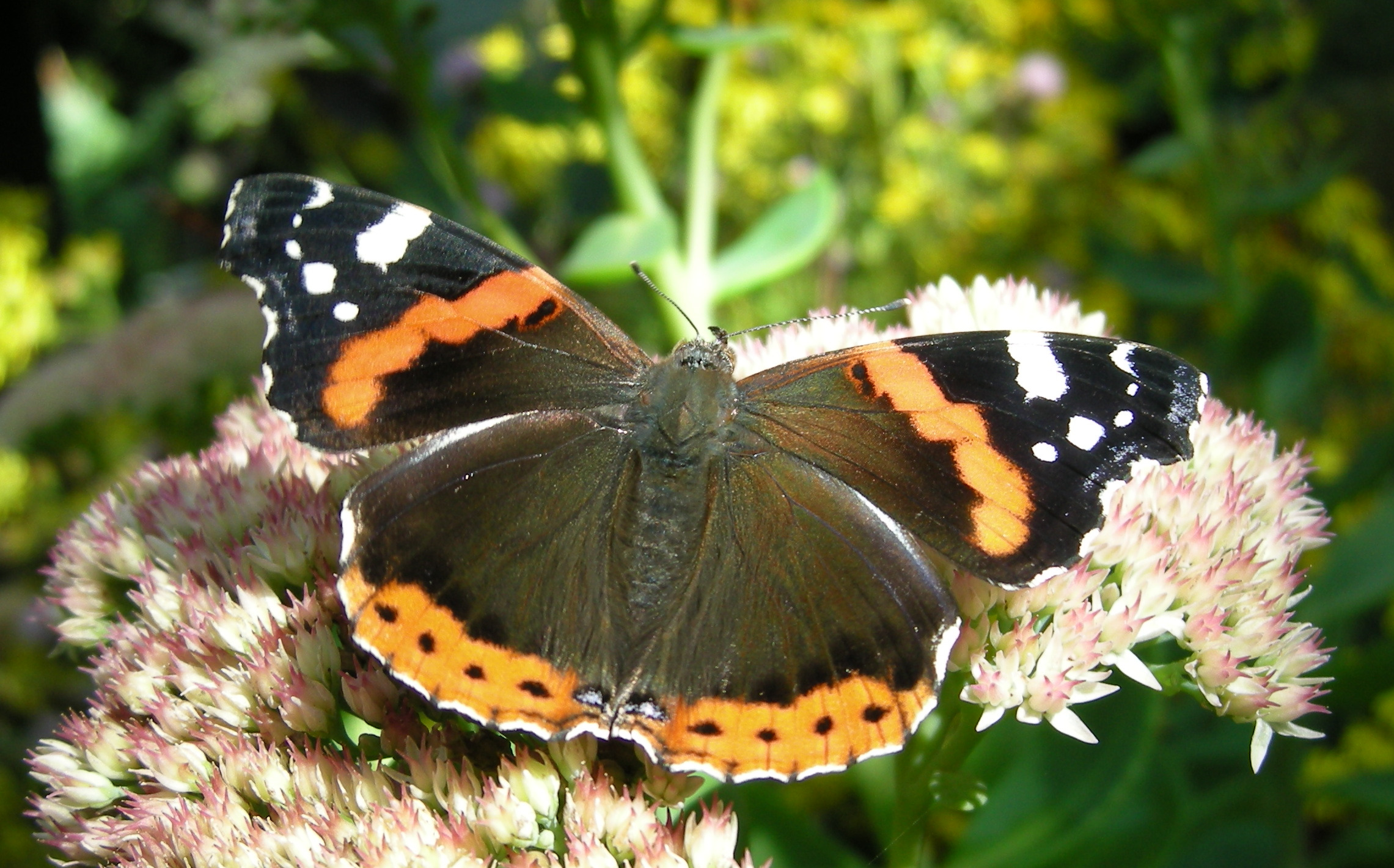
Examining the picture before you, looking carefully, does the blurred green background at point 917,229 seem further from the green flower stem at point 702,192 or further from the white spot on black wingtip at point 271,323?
the white spot on black wingtip at point 271,323

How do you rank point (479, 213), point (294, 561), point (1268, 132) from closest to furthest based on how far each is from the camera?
point (294, 561) → point (479, 213) → point (1268, 132)

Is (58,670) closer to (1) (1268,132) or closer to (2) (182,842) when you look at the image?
(2) (182,842)

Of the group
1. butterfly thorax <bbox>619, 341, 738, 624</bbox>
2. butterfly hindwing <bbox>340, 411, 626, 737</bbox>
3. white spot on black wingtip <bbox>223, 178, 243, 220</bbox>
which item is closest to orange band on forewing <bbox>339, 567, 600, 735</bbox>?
butterfly hindwing <bbox>340, 411, 626, 737</bbox>

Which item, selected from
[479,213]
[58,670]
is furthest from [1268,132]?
[58,670]

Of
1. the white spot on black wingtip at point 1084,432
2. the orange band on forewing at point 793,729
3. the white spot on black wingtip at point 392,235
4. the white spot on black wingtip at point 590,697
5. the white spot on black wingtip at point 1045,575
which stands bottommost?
the orange band on forewing at point 793,729

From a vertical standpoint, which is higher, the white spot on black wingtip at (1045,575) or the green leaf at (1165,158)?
the green leaf at (1165,158)

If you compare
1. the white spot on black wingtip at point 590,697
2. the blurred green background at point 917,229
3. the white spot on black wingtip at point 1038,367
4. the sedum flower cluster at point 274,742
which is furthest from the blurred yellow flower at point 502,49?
the white spot on black wingtip at point 590,697
